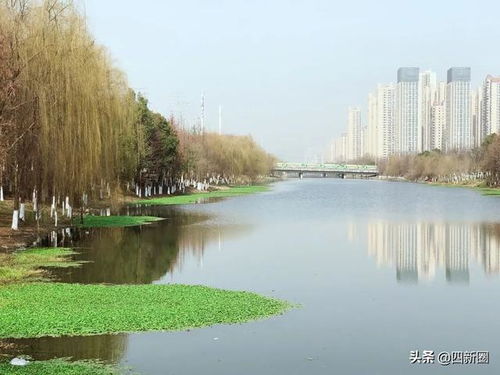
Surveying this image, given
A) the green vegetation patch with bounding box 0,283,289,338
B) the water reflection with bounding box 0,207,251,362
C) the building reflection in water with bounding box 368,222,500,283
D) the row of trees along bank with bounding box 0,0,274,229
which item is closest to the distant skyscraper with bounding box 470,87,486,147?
the building reflection in water with bounding box 368,222,500,283

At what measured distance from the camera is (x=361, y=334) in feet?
30.3

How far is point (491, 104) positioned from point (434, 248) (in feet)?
356

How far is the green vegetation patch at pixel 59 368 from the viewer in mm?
7184

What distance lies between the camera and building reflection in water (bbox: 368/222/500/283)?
1542cm

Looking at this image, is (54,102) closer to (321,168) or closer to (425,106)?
(321,168)

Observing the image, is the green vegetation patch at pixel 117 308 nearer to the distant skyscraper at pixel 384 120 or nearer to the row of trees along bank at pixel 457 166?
the row of trees along bank at pixel 457 166

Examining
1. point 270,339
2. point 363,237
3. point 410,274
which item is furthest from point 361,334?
point 363,237

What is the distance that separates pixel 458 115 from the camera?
141 meters

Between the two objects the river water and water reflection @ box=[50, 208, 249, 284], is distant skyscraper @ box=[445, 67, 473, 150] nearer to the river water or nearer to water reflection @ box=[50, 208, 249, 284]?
the river water

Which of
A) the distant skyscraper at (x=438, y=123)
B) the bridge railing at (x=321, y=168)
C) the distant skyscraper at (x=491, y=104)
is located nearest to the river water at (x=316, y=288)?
the distant skyscraper at (x=491, y=104)

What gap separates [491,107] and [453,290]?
11584 cm

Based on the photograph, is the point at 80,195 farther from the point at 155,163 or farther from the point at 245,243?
the point at 155,163

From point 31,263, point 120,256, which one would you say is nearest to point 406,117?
point 120,256

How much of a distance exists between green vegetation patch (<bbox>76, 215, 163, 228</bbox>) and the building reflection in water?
10922mm
